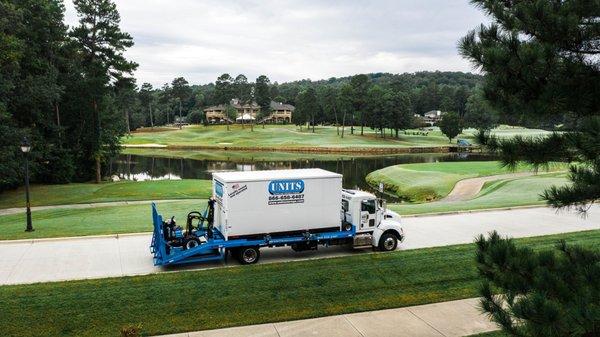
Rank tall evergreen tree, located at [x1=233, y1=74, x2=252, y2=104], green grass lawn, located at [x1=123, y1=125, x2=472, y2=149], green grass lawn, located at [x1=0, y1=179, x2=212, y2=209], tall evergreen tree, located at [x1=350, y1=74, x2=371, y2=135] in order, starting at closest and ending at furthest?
1. green grass lawn, located at [x1=0, y1=179, x2=212, y2=209]
2. green grass lawn, located at [x1=123, y1=125, x2=472, y2=149]
3. tall evergreen tree, located at [x1=350, y1=74, x2=371, y2=135]
4. tall evergreen tree, located at [x1=233, y1=74, x2=252, y2=104]

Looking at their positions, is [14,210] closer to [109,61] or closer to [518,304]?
[109,61]

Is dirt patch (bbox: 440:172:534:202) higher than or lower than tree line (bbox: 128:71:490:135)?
lower

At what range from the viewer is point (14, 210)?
99.4 ft

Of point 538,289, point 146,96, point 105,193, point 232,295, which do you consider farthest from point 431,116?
point 538,289

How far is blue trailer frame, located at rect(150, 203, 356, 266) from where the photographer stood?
49.0 feet

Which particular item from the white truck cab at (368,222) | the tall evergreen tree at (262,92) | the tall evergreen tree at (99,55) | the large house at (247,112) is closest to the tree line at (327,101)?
the tall evergreen tree at (262,92)

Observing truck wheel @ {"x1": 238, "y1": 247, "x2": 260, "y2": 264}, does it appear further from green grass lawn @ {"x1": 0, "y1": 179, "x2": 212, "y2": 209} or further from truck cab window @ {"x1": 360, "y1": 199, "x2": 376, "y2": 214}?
green grass lawn @ {"x1": 0, "y1": 179, "x2": 212, "y2": 209}

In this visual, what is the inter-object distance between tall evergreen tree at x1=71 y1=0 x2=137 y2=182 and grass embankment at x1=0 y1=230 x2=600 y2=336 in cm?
3544

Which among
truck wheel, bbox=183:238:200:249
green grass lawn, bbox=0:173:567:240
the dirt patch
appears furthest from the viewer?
the dirt patch

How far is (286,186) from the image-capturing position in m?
15.6

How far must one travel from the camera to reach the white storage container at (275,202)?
50.2 feet

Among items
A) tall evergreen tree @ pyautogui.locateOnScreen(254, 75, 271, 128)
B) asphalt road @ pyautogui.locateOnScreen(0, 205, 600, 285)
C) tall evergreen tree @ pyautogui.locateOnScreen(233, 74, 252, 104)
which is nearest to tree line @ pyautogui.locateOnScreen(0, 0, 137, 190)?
asphalt road @ pyautogui.locateOnScreen(0, 205, 600, 285)

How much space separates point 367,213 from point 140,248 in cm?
837

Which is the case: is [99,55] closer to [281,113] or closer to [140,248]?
[140,248]
